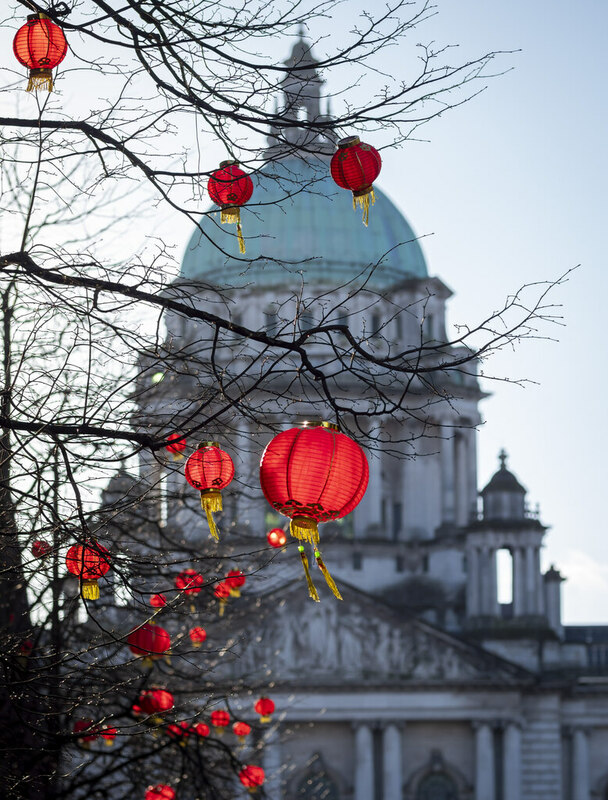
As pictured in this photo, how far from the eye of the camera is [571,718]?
67250 millimetres

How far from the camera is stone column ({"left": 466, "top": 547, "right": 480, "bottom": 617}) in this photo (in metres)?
68.8

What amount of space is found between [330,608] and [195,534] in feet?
21.5

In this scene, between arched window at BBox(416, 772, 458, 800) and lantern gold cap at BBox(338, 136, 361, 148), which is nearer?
lantern gold cap at BBox(338, 136, 361, 148)

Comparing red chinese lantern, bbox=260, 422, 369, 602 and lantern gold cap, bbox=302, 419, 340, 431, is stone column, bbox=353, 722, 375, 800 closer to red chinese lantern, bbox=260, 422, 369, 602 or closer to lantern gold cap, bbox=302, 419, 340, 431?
red chinese lantern, bbox=260, 422, 369, 602

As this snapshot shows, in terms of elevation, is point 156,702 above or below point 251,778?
above

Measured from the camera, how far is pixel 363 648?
6631cm

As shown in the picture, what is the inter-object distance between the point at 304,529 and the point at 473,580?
56629 mm

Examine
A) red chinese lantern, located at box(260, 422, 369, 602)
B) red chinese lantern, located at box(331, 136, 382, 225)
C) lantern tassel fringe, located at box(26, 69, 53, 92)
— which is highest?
lantern tassel fringe, located at box(26, 69, 53, 92)

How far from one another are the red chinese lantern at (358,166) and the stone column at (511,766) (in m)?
52.5

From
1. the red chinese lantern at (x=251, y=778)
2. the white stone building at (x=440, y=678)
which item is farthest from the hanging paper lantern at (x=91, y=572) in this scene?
the white stone building at (x=440, y=678)

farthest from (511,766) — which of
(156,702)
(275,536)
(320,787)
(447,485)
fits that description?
(156,702)

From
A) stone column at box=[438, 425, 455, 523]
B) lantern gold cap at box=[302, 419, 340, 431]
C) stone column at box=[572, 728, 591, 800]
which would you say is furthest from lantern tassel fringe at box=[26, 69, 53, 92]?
stone column at box=[438, 425, 455, 523]

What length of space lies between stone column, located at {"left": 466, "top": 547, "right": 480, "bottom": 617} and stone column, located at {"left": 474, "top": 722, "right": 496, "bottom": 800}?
5796mm

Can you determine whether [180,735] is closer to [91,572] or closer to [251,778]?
[251,778]
